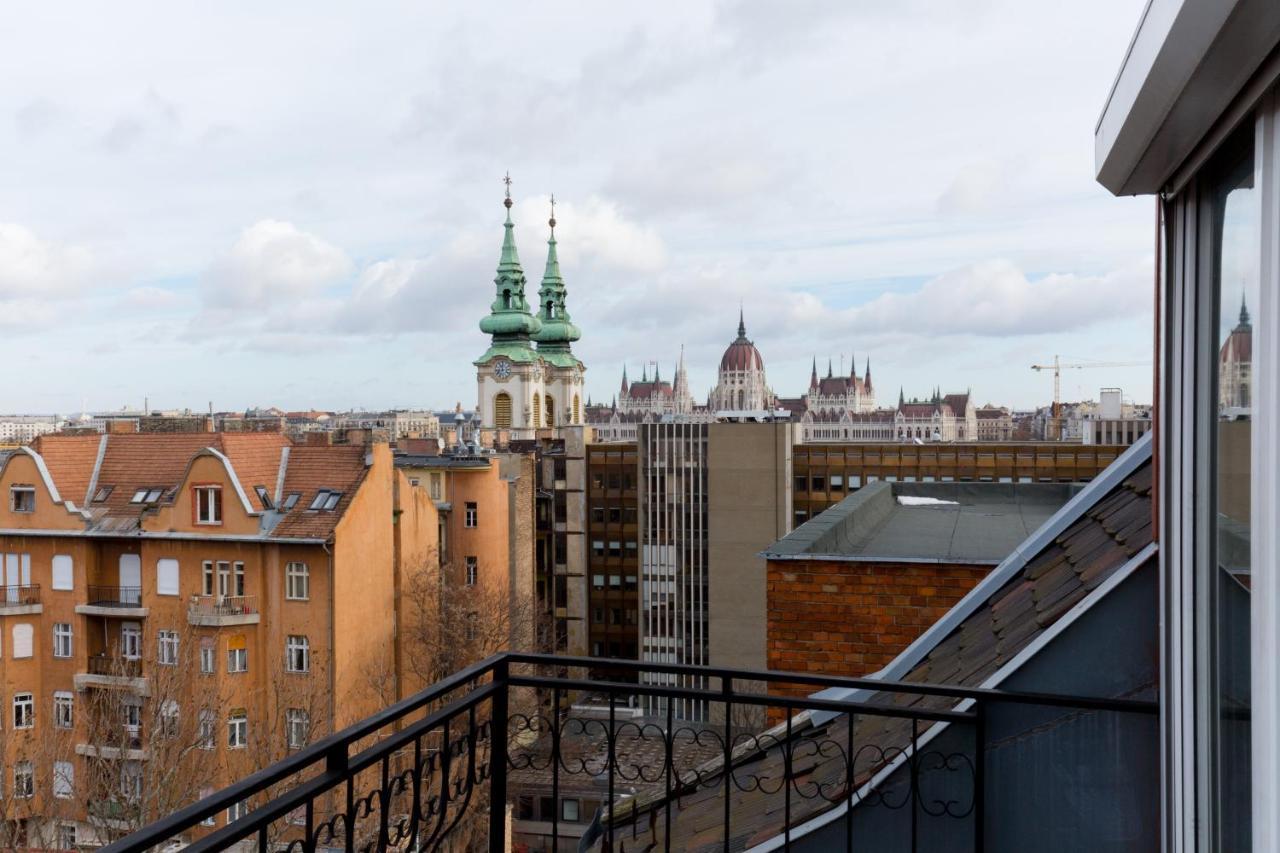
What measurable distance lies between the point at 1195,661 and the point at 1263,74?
115cm

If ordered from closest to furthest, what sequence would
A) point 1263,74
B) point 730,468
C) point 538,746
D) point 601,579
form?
point 1263,74
point 538,746
point 730,468
point 601,579

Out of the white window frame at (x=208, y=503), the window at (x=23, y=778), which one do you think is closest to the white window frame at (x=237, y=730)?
the window at (x=23, y=778)

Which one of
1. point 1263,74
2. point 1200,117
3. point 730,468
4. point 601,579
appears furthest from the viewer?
point 601,579

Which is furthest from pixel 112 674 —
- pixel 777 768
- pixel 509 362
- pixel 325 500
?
pixel 509 362

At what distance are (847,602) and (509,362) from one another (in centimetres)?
6659

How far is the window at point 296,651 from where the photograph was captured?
782 inches

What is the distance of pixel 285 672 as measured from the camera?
19594 millimetres

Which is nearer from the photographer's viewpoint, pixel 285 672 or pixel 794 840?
pixel 794 840

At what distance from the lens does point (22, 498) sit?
21000 mm

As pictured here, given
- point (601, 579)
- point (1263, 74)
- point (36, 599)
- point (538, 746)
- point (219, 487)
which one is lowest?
point (538, 746)

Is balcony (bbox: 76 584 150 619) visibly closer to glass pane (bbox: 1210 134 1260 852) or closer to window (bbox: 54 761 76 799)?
window (bbox: 54 761 76 799)

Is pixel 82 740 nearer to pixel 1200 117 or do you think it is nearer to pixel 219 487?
pixel 219 487

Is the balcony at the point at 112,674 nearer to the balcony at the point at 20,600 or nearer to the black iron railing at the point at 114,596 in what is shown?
the black iron railing at the point at 114,596

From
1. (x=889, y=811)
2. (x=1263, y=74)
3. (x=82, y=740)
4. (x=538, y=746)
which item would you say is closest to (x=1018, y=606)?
(x=889, y=811)
